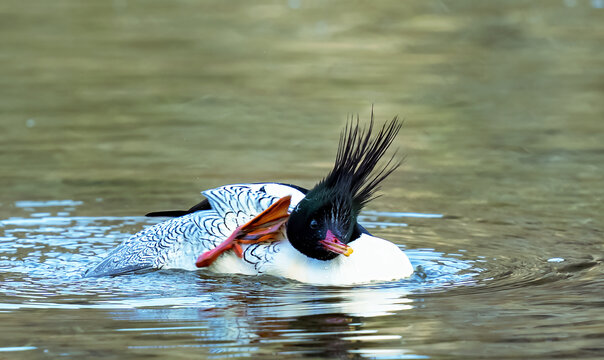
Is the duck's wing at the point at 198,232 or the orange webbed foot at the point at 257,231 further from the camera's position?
the duck's wing at the point at 198,232

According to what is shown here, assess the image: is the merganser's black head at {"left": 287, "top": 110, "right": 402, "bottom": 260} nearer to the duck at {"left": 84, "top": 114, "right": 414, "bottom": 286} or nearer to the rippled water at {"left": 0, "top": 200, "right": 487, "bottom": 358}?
the duck at {"left": 84, "top": 114, "right": 414, "bottom": 286}

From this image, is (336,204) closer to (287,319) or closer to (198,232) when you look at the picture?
(287,319)

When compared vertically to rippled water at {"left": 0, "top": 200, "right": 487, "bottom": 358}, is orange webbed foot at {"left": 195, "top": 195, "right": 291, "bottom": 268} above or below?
above

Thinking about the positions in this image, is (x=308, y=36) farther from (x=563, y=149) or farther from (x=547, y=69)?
(x=563, y=149)

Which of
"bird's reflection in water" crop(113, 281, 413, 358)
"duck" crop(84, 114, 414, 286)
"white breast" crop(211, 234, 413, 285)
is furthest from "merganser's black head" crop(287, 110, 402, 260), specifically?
"bird's reflection in water" crop(113, 281, 413, 358)

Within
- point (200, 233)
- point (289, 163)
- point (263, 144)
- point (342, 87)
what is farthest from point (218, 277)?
point (342, 87)

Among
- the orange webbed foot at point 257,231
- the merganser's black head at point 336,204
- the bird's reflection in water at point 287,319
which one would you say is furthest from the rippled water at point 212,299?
the merganser's black head at point 336,204

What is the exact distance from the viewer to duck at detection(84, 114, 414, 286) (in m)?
7.74

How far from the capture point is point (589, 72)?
1670 cm

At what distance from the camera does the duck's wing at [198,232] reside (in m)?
8.31

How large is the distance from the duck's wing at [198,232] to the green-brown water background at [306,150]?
21 cm

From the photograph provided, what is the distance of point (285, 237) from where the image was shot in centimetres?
813

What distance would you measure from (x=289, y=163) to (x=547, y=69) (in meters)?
6.31

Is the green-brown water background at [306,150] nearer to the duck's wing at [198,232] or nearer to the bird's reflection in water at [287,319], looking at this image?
the bird's reflection in water at [287,319]
